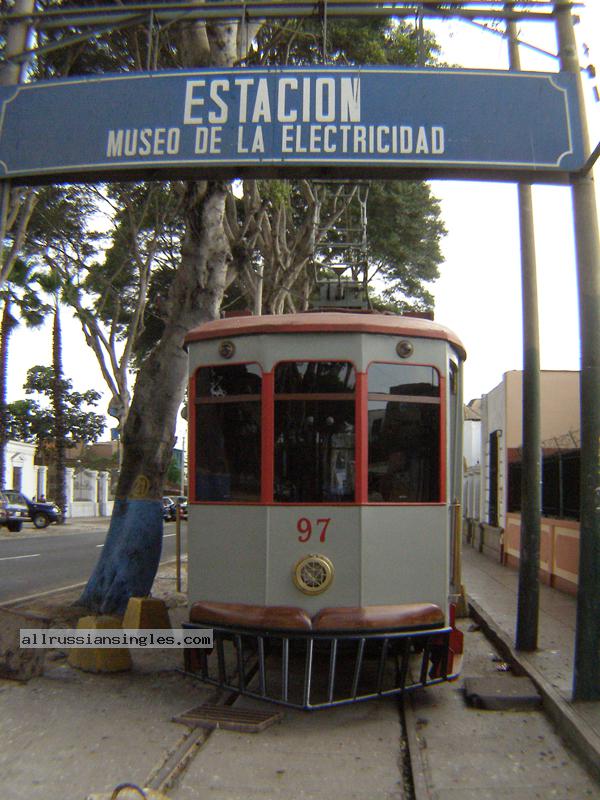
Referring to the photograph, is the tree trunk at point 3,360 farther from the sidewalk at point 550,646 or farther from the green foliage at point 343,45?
the sidewalk at point 550,646

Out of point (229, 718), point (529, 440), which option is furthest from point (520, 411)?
point (229, 718)

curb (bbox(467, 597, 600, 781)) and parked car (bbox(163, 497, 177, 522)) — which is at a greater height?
parked car (bbox(163, 497, 177, 522))

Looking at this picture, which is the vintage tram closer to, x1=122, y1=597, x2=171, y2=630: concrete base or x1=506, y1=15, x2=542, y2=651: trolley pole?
x1=122, y1=597, x2=171, y2=630: concrete base

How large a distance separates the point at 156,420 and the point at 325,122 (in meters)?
4.65

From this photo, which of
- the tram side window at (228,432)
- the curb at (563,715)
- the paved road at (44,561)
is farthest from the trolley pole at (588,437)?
the paved road at (44,561)

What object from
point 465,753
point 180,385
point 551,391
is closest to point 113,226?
point 551,391

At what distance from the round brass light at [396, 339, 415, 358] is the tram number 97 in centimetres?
144

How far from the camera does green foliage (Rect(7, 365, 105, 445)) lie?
160ft

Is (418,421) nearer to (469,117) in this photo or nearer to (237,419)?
(237,419)

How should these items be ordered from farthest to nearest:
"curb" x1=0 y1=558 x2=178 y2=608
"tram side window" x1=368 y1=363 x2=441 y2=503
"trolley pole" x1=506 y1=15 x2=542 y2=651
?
"curb" x1=0 y1=558 x2=178 y2=608, "trolley pole" x1=506 y1=15 x2=542 y2=651, "tram side window" x1=368 y1=363 x2=441 y2=503

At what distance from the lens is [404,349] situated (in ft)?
22.8

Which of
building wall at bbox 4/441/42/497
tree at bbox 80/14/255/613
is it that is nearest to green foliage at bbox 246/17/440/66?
tree at bbox 80/14/255/613

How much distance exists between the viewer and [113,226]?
75.6 ft

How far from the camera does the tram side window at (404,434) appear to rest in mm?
6801
